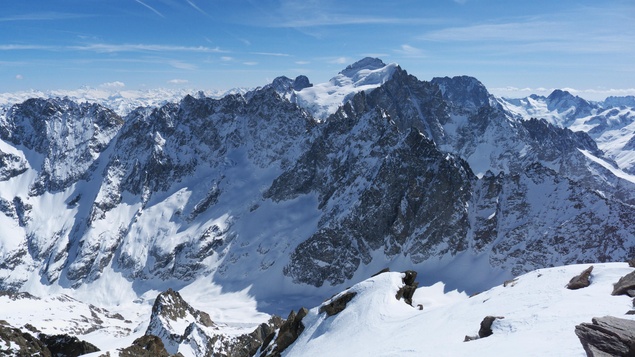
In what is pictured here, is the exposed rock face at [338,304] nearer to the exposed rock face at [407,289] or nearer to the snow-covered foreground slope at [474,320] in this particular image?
the snow-covered foreground slope at [474,320]

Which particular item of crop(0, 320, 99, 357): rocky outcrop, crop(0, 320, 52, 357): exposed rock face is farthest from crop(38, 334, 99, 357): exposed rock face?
crop(0, 320, 52, 357): exposed rock face

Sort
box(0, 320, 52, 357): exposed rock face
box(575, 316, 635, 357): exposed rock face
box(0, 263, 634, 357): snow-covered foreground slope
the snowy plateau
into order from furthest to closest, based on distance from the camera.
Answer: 1. box(0, 320, 52, 357): exposed rock face
2. the snowy plateau
3. box(0, 263, 634, 357): snow-covered foreground slope
4. box(575, 316, 635, 357): exposed rock face

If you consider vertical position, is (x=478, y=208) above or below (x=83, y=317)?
above

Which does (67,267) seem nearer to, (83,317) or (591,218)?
(83,317)

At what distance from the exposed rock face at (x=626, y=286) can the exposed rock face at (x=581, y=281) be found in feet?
8.63

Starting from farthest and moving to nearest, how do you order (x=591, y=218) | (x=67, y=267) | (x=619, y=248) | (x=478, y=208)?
(x=67, y=267) < (x=478, y=208) < (x=591, y=218) < (x=619, y=248)

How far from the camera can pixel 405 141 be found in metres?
160

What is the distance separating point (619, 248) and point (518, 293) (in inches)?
4559

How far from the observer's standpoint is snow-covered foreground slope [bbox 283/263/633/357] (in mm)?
20802

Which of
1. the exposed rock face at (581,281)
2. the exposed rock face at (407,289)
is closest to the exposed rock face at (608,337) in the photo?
the exposed rock face at (581,281)

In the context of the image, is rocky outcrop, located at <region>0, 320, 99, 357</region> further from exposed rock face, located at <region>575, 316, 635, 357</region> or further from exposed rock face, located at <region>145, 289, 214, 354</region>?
exposed rock face, located at <region>575, 316, 635, 357</region>

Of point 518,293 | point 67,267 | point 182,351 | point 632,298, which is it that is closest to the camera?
point 632,298

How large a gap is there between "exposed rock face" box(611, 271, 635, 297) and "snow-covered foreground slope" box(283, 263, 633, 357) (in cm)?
66

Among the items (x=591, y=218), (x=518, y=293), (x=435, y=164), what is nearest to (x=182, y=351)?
(x=518, y=293)
